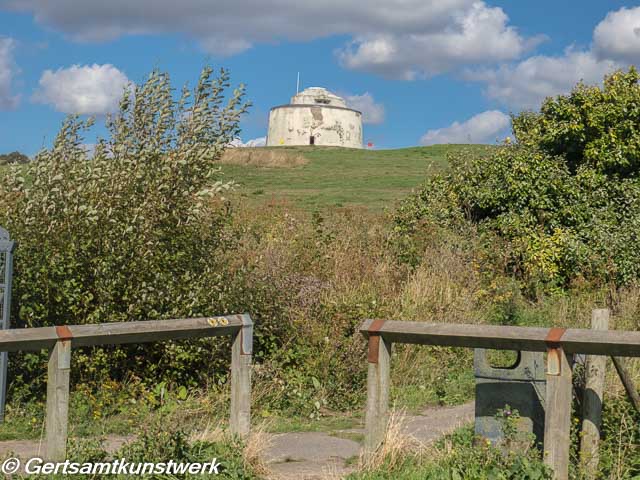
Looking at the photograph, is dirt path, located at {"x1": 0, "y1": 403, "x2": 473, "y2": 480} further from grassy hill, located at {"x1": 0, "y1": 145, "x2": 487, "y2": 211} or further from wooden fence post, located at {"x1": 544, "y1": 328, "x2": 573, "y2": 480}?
grassy hill, located at {"x1": 0, "y1": 145, "x2": 487, "y2": 211}

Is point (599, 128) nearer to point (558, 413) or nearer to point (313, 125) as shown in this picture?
point (558, 413)

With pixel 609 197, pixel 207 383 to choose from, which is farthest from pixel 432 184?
pixel 207 383

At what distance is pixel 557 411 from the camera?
215 inches

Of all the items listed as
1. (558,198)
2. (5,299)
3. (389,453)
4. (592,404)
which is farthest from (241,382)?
(558,198)

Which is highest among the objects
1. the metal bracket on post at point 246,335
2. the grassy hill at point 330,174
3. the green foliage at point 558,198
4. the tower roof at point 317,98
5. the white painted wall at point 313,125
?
the tower roof at point 317,98

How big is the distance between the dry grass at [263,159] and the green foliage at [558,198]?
33.1 metres

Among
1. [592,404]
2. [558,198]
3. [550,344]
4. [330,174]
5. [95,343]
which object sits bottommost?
[592,404]

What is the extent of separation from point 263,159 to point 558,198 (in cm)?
3664

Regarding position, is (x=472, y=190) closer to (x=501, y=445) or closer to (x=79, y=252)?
(x=79, y=252)

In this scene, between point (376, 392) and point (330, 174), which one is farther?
point (330, 174)

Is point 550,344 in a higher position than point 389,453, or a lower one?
higher

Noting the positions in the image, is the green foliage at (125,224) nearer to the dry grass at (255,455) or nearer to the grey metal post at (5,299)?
the grey metal post at (5,299)

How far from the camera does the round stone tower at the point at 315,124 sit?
78.3 m

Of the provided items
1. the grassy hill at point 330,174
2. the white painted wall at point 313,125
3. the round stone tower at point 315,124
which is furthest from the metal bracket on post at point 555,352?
the white painted wall at point 313,125
